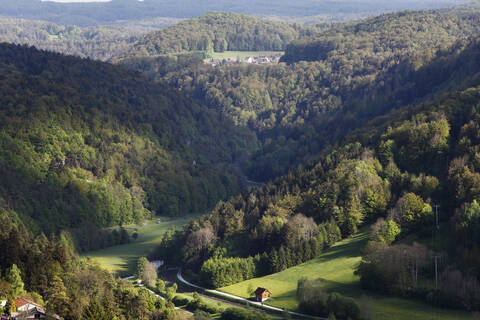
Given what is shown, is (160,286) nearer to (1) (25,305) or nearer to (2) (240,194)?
(1) (25,305)

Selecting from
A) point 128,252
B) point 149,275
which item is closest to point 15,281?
point 149,275

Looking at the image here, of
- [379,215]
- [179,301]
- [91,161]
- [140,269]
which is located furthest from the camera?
[91,161]

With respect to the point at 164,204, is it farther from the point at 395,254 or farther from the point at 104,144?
the point at 395,254

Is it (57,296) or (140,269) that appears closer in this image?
(57,296)

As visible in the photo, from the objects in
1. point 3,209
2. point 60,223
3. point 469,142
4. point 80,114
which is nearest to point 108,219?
point 60,223

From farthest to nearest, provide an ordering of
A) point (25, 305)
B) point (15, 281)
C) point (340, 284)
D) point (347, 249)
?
point (347, 249) < point (340, 284) < point (15, 281) < point (25, 305)

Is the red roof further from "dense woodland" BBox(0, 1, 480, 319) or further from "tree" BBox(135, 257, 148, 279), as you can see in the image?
"tree" BBox(135, 257, 148, 279)

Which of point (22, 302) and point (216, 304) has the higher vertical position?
point (22, 302)
